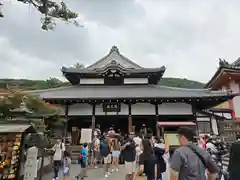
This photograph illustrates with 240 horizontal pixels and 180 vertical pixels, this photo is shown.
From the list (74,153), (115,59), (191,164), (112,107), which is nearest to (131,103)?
(112,107)

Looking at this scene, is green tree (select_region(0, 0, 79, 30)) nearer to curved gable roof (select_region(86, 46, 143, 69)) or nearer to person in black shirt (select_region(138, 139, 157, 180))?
person in black shirt (select_region(138, 139, 157, 180))

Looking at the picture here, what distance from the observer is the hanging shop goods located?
5.64m

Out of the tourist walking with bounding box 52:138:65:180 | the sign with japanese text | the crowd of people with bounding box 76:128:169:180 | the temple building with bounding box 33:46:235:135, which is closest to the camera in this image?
the crowd of people with bounding box 76:128:169:180

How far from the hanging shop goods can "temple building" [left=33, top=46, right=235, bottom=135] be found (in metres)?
8.55

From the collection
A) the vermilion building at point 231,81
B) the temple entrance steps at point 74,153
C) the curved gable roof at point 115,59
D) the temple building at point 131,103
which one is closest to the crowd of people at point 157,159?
the temple entrance steps at point 74,153

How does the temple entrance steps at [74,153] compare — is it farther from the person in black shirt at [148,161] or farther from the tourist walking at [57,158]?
the person in black shirt at [148,161]

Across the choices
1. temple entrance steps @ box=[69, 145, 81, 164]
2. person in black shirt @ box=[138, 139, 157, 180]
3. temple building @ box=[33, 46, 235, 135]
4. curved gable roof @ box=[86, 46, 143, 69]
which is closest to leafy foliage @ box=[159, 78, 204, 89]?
curved gable roof @ box=[86, 46, 143, 69]

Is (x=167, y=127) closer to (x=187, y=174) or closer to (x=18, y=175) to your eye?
(x=18, y=175)

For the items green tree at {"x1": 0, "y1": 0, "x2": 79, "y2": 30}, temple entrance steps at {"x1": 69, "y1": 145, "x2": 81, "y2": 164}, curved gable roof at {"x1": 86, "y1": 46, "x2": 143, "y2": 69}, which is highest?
curved gable roof at {"x1": 86, "y1": 46, "x2": 143, "y2": 69}

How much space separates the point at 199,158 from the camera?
299 cm

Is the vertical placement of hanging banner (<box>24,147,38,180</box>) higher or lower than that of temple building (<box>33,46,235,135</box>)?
lower

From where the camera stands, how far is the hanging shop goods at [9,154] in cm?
564

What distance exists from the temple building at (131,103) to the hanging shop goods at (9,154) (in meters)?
8.55

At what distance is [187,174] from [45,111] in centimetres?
669
